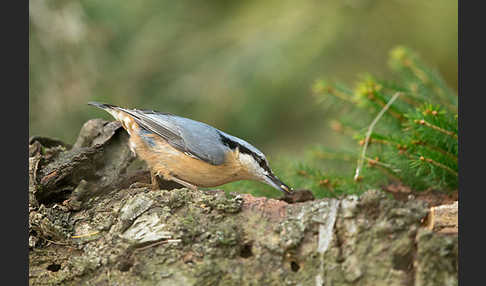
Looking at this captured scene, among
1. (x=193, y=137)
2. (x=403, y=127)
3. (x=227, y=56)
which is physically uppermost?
(x=227, y=56)

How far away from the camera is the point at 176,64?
6023 mm

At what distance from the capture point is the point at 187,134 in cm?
282

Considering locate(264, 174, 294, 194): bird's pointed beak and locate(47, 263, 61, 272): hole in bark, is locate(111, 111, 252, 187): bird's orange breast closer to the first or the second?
locate(264, 174, 294, 194): bird's pointed beak

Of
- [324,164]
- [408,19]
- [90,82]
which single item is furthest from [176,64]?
[324,164]

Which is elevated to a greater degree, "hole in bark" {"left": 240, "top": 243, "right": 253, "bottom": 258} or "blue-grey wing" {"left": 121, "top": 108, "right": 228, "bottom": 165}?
"blue-grey wing" {"left": 121, "top": 108, "right": 228, "bottom": 165}

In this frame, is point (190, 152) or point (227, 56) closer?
point (190, 152)

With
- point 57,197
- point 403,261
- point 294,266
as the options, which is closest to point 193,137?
point 57,197

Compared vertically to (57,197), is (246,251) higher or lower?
lower

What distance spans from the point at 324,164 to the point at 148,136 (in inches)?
51.9

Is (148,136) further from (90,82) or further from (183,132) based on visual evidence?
(90,82)

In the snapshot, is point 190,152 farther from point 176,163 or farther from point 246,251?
point 246,251

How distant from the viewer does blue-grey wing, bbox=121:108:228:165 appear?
277 cm

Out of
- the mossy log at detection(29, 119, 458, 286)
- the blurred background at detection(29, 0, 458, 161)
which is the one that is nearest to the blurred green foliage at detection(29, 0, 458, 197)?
the blurred background at detection(29, 0, 458, 161)

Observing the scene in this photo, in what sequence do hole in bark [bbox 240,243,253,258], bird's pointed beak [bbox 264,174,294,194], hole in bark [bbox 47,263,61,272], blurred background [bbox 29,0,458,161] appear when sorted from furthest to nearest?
1. blurred background [bbox 29,0,458,161]
2. bird's pointed beak [bbox 264,174,294,194]
3. hole in bark [bbox 47,263,61,272]
4. hole in bark [bbox 240,243,253,258]
